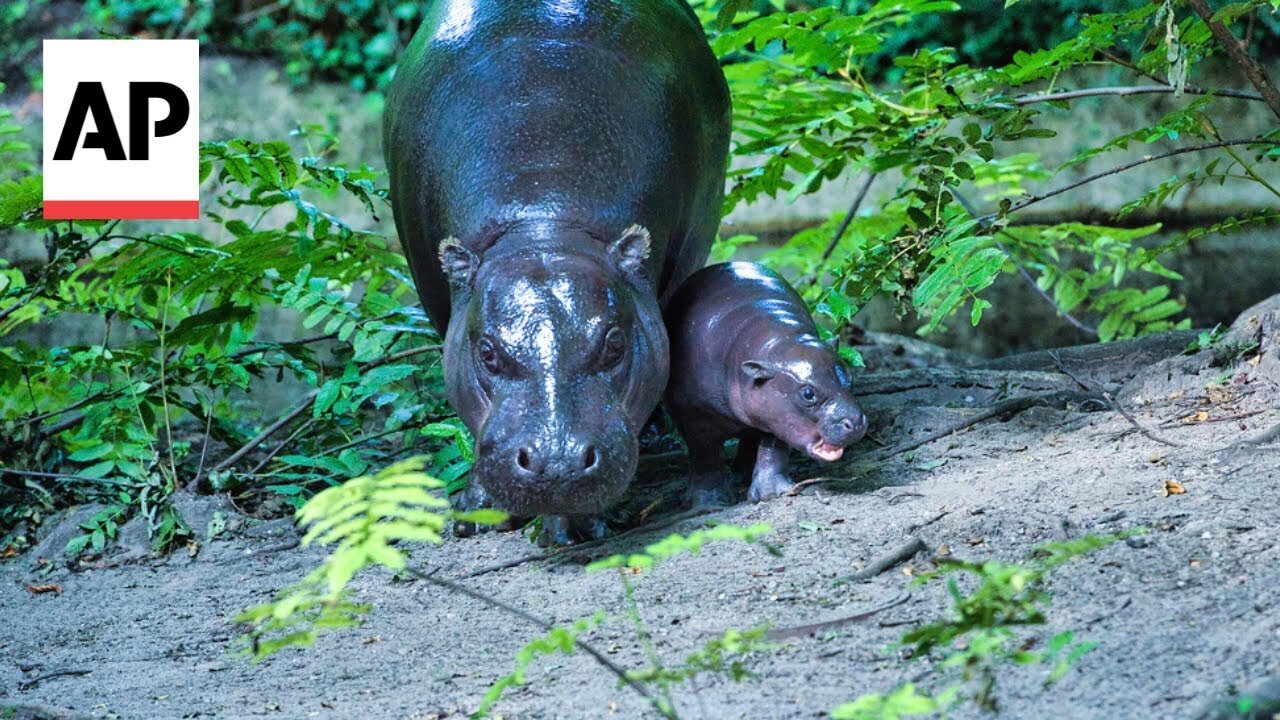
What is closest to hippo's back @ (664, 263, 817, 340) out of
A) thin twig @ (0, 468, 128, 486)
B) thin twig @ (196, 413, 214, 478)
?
thin twig @ (196, 413, 214, 478)

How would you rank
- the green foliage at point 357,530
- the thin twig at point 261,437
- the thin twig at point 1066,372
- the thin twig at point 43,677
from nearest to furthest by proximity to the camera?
the green foliage at point 357,530, the thin twig at point 43,677, the thin twig at point 1066,372, the thin twig at point 261,437

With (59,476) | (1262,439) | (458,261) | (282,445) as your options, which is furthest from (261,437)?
(1262,439)

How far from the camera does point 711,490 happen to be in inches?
193

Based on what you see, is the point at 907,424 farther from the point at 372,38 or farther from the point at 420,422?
the point at 372,38

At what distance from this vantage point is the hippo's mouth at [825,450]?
4.56 meters

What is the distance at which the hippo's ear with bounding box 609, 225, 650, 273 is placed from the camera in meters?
4.69

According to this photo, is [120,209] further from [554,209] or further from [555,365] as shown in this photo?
[555,365]

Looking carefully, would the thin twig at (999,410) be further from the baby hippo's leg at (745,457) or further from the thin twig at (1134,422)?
the baby hippo's leg at (745,457)

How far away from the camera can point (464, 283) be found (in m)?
4.71

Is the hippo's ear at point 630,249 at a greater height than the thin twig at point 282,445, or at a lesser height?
greater

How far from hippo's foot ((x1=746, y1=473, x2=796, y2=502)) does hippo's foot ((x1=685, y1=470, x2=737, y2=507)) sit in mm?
110

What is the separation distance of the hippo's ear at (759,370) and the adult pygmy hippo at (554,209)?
0.29 meters

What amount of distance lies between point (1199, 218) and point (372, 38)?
665cm

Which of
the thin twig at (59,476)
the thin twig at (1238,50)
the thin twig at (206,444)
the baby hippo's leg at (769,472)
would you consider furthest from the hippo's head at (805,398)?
the thin twig at (59,476)
